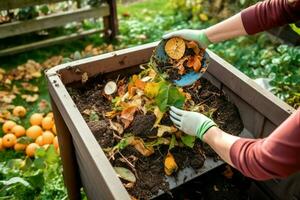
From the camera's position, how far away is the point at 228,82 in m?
1.64

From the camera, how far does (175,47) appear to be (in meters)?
1.63

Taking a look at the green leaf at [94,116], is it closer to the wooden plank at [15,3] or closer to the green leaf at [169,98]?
the green leaf at [169,98]

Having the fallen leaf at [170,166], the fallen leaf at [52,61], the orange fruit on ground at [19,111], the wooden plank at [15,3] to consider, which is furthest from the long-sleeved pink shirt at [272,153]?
the wooden plank at [15,3]

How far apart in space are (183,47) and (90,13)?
91.5 inches

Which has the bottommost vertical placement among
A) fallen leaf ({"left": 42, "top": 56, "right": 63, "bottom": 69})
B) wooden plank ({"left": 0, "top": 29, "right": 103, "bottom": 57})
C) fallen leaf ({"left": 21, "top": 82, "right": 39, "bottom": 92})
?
fallen leaf ({"left": 21, "top": 82, "right": 39, "bottom": 92})

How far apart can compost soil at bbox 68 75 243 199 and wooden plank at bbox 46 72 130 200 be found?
0.15 metres

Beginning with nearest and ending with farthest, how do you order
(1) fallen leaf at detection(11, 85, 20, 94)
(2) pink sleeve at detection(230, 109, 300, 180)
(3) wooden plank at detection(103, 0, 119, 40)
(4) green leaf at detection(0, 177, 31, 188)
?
(2) pink sleeve at detection(230, 109, 300, 180)
(4) green leaf at detection(0, 177, 31, 188)
(1) fallen leaf at detection(11, 85, 20, 94)
(3) wooden plank at detection(103, 0, 119, 40)

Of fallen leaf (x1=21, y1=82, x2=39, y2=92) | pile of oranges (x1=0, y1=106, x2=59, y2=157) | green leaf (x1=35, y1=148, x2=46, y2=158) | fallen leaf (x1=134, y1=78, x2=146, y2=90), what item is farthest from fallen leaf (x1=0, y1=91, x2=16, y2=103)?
fallen leaf (x1=134, y1=78, x2=146, y2=90)

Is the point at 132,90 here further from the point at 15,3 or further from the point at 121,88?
the point at 15,3

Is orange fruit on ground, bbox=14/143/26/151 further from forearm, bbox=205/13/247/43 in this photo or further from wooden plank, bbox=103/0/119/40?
wooden plank, bbox=103/0/119/40

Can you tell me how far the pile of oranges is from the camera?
7.88 feet

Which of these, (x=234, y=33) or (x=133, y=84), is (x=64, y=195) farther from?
(x=234, y=33)

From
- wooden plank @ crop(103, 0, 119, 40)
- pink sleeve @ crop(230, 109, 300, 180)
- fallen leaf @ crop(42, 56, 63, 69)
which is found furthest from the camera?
wooden plank @ crop(103, 0, 119, 40)

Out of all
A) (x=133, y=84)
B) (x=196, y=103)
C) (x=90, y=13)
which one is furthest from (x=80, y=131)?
(x=90, y=13)
